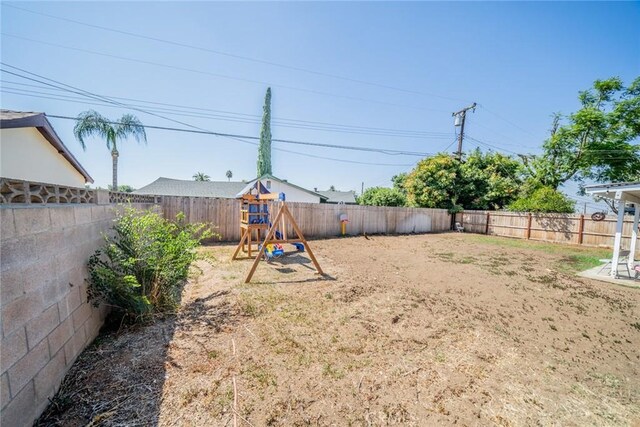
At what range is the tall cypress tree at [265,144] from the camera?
26.8m

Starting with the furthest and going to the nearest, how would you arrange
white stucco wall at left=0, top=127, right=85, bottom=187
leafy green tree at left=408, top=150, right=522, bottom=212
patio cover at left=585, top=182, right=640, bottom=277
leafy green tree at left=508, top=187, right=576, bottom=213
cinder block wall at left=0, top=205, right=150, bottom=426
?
1. leafy green tree at left=408, top=150, right=522, bottom=212
2. leafy green tree at left=508, top=187, right=576, bottom=213
3. patio cover at left=585, top=182, right=640, bottom=277
4. white stucco wall at left=0, top=127, right=85, bottom=187
5. cinder block wall at left=0, top=205, right=150, bottom=426

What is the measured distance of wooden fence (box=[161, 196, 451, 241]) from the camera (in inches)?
358

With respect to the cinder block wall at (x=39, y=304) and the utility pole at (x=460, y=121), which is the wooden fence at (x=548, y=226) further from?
the cinder block wall at (x=39, y=304)

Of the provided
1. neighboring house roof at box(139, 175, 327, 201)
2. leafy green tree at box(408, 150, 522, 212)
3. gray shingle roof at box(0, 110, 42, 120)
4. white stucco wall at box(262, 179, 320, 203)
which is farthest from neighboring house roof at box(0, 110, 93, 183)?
leafy green tree at box(408, 150, 522, 212)

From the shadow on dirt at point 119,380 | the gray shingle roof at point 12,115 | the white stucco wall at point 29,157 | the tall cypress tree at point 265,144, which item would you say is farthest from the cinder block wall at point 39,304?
the tall cypress tree at point 265,144

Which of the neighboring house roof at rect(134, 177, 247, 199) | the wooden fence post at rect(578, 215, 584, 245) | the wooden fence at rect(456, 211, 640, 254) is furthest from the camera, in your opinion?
the neighboring house roof at rect(134, 177, 247, 199)

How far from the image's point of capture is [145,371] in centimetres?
232

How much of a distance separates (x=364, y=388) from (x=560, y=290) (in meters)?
5.79

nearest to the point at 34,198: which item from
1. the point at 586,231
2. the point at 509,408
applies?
the point at 509,408

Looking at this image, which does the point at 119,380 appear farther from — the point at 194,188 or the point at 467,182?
the point at 194,188

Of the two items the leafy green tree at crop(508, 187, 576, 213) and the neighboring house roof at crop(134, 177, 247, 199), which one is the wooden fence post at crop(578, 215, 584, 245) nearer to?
the leafy green tree at crop(508, 187, 576, 213)

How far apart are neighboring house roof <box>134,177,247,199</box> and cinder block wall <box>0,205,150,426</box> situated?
69.8 feet

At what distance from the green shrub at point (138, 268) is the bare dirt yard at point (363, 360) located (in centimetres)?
37

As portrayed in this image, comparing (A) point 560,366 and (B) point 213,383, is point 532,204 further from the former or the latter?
(B) point 213,383
